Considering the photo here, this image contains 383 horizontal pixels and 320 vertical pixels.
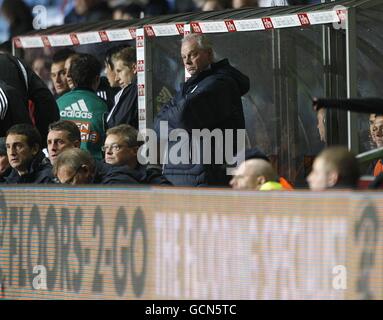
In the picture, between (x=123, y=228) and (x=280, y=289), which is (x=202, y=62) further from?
(x=280, y=289)

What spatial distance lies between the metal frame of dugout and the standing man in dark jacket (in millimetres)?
818

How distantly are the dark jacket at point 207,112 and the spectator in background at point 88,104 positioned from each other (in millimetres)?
1493

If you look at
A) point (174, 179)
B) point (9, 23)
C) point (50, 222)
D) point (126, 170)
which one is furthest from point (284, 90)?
point (9, 23)

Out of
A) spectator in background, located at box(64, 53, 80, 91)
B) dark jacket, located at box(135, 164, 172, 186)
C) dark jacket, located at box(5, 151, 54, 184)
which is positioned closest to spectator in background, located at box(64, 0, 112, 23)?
spectator in background, located at box(64, 53, 80, 91)

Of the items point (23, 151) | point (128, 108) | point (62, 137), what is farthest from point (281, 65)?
point (23, 151)

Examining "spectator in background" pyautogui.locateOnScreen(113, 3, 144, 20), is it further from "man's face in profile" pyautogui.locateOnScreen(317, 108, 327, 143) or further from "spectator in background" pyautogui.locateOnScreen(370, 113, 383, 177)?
"spectator in background" pyautogui.locateOnScreen(370, 113, 383, 177)

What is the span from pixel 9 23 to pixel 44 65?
3.89 m

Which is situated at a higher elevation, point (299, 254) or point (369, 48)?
point (369, 48)

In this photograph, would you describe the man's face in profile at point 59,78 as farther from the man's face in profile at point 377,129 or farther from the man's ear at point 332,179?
the man's ear at point 332,179

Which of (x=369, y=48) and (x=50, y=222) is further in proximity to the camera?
(x=369, y=48)

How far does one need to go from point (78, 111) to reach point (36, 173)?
6.18 ft
